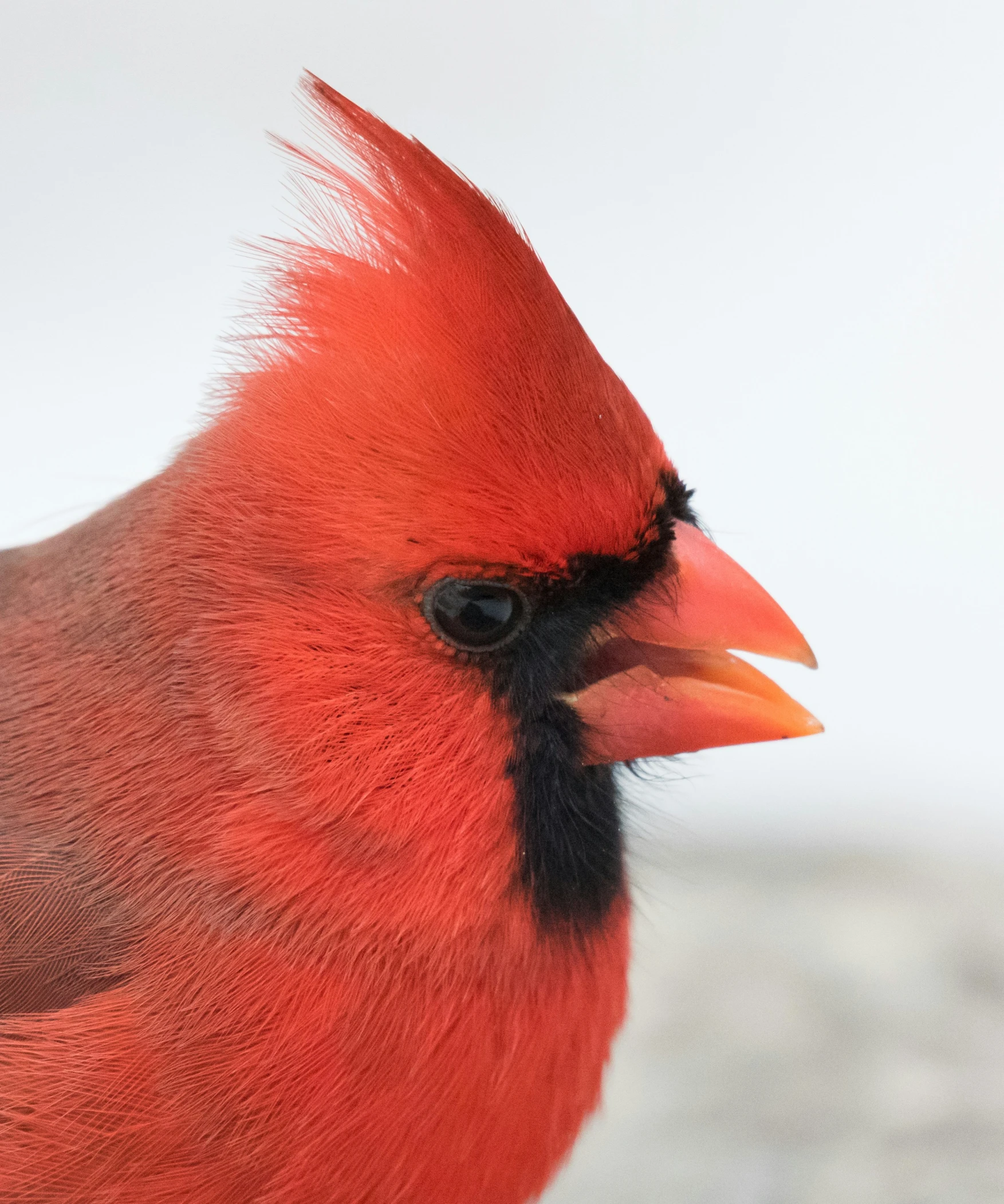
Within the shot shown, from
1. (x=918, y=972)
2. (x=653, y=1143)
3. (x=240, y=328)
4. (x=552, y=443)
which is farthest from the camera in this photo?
(x=918, y=972)

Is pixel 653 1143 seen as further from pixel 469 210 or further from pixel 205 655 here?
pixel 469 210

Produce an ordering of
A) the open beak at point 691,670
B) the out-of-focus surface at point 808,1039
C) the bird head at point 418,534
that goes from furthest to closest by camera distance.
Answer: the out-of-focus surface at point 808,1039 → the open beak at point 691,670 → the bird head at point 418,534

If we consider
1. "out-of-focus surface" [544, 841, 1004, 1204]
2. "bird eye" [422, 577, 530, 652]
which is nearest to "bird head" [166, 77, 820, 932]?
"bird eye" [422, 577, 530, 652]

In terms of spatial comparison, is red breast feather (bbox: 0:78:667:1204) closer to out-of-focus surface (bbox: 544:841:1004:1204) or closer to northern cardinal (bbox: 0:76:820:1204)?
northern cardinal (bbox: 0:76:820:1204)

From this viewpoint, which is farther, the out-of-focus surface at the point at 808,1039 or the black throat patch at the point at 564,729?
the out-of-focus surface at the point at 808,1039

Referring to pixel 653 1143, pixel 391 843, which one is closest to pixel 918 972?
pixel 653 1143

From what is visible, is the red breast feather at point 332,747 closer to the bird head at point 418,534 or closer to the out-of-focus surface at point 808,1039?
the bird head at point 418,534

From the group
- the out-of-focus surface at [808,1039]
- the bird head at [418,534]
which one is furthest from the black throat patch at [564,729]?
the out-of-focus surface at [808,1039]
